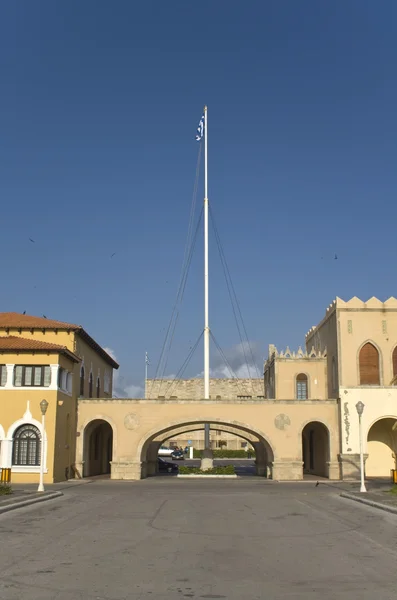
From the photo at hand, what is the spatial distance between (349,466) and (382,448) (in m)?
4.20

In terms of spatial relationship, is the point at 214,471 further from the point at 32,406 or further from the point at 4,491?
the point at 4,491

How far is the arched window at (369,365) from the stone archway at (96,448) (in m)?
16.3

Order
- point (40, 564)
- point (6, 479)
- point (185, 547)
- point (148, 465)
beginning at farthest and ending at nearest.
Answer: point (148, 465)
point (6, 479)
point (185, 547)
point (40, 564)

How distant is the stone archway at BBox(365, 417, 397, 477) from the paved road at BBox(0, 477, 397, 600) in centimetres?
1989

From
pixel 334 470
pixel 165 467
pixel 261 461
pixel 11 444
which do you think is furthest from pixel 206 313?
pixel 165 467

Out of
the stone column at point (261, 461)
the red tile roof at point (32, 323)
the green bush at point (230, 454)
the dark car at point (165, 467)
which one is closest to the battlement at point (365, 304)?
the stone column at point (261, 461)

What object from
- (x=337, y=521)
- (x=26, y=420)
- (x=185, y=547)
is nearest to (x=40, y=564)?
(x=185, y=547)

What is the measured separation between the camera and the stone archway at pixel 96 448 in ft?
135

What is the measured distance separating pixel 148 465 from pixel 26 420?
13.4 metres

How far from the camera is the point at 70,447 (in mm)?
38531

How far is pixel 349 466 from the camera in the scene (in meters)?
38.9

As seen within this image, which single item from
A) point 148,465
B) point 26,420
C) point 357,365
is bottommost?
point 148,465

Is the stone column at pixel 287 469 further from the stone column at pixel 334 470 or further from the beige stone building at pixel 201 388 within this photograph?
the beige stone building at pixel 201 388

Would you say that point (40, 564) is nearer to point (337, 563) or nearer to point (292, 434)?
point (337, 563)
